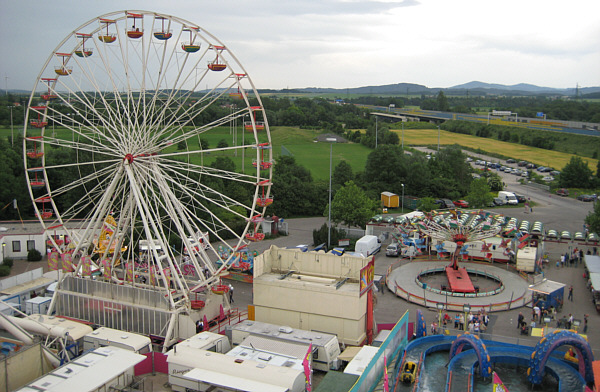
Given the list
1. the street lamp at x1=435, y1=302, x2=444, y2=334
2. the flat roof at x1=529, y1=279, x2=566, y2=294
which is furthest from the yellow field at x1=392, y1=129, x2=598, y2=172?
the street lamp at x1=435, y1=302, x2=444, y2=334

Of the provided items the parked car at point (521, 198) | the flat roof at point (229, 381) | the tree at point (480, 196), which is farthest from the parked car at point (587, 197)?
the flat roof at point (229, 381)

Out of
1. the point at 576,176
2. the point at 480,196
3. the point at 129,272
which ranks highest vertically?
the point at 576,176

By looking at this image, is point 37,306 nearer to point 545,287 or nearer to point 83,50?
point 83,50

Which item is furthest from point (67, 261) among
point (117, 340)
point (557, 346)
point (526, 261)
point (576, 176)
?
point (576, 176)

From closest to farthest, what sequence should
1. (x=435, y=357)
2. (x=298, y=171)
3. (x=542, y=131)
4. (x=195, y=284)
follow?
(x=435, y=357) → (x=195, y=284) → (x=298, y=171) → (x=542, y=131)

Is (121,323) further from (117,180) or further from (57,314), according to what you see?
(117,180)

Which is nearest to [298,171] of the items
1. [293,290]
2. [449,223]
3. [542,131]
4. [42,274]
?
[449,223]
